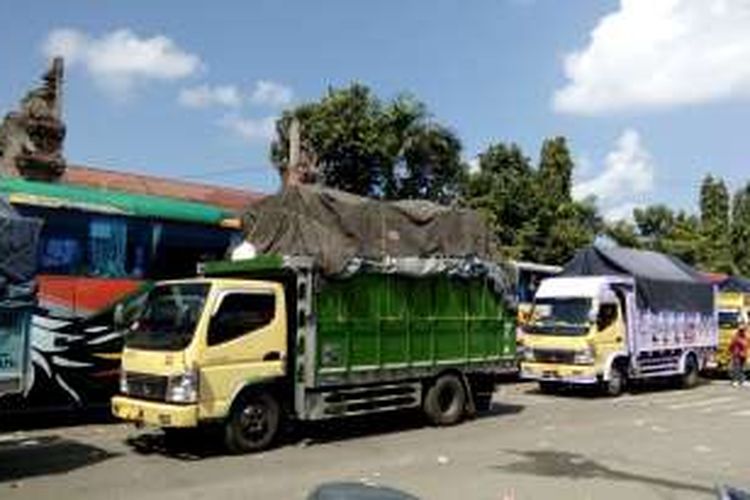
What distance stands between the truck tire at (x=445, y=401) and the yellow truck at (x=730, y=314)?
1531 cm

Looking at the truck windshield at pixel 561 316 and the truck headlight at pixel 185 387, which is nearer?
the truck headlight at pixel 185 387

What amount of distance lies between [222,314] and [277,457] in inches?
74.8

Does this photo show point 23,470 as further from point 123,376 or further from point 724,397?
point 724,397

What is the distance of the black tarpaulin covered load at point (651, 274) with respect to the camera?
83.8 feet

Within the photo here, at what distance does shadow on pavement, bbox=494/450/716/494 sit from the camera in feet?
42.0

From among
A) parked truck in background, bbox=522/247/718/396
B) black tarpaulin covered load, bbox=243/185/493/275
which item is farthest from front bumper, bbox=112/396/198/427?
parked truck in background, bbox=522/247/718/396

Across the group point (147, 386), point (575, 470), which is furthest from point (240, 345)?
point (575, 470)

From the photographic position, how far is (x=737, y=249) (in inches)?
2311

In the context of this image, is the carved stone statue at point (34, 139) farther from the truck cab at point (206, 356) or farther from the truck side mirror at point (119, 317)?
the truck cab at point (206, 356)

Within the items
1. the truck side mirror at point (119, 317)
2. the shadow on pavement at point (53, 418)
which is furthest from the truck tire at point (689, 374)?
the truck side mirror at point (119, 317)

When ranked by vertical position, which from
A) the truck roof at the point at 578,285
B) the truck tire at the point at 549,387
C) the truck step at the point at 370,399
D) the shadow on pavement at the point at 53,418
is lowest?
the shadow on pavement at the point at 53,418

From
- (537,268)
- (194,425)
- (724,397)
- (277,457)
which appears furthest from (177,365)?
(537,268)

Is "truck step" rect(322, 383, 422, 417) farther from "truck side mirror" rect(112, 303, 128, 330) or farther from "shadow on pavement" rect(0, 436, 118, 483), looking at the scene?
"truck side mirror" rect(112, 303, 128, 330)

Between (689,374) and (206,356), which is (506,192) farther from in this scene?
(206,356)
